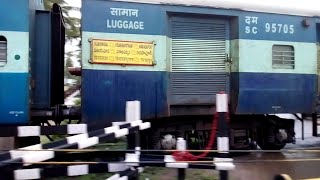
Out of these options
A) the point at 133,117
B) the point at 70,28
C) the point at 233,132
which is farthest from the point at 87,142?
the point at 70,28

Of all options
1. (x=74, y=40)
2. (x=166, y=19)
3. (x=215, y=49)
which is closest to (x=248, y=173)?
(x=215, y=49)

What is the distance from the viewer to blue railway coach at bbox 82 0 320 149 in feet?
24.1

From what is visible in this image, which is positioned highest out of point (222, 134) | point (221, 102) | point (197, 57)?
point (197, 57)

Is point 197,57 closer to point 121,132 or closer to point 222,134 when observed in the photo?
point 222,134

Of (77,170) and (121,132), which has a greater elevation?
(121,132)

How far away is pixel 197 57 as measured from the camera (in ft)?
26.7

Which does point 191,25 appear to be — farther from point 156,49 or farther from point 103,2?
point 103,2

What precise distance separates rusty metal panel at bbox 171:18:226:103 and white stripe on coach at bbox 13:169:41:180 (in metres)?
4.90

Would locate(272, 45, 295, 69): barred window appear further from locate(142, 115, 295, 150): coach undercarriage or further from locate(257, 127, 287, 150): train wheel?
locate(257, 127, 287, 150): train wheel

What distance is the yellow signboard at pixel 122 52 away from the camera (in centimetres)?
724

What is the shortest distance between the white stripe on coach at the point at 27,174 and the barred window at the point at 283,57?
20.4ft

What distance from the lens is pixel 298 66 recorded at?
883 cm

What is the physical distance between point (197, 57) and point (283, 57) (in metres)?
1.77

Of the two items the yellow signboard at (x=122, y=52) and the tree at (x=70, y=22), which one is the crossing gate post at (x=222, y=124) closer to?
the yellow signboard at (x=122, y=52)
